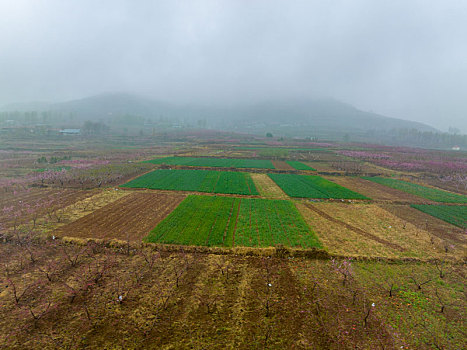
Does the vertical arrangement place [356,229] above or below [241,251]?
above

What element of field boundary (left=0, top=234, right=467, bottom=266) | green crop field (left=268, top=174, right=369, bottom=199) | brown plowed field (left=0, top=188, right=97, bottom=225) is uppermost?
green crop field (left=268, top=174, right=369, bottom=199)

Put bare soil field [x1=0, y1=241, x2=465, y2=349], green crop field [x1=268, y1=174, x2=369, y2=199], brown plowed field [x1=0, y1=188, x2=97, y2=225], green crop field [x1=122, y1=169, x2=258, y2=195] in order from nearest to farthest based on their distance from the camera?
bare soil field [x1=0, y1=241, x2=465, y2=349] < brown plowed field [x1=0, y1=188, x2=97, y2=225] < green crop field [x1=268, y1=174, x2=369, y2=199] < green crop field [x1=122, y1=169, x2=258, y2=195]

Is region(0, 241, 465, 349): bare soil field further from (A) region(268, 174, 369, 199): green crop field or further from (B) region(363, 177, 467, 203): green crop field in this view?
(B) region(363, 177, 467, 203): green crop field

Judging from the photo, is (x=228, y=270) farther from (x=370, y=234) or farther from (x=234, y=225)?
(x=370, y=234)

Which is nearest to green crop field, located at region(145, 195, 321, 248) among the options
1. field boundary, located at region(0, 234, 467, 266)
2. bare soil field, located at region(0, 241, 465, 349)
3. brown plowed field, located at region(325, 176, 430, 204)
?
field boundary, located at region(0, 234, 467, 266)

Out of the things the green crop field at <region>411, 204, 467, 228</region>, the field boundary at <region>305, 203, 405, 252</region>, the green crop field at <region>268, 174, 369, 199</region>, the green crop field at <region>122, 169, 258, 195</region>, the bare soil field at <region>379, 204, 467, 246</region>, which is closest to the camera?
the field boundary at <region>305, 203, 405, 252</region>

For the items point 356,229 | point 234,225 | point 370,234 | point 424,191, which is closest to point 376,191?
point 424,191
